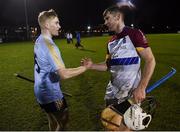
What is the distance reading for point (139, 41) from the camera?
394 cm

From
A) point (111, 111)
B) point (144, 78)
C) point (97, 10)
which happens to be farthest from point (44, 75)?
point (97, 10)

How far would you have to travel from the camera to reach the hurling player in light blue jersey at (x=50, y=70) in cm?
400

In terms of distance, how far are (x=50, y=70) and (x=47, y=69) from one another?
4 cm

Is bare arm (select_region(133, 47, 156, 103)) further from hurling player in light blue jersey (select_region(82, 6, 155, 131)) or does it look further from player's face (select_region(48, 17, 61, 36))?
player's face (select_region(48, 17, 61, 36))

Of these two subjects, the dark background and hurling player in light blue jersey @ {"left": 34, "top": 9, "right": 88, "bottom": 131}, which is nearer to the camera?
hurling player in light blue jersey @ {"left": 34, "top": 9, "right": 88, "bottom": 131}

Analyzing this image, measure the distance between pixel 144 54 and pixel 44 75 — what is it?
4.52 ft

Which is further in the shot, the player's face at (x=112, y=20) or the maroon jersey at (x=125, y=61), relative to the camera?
the player's face at (x=112, y=20)

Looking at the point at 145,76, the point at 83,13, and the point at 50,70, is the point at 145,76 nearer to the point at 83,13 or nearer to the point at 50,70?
the point at 50,70

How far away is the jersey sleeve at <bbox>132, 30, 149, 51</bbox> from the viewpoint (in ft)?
12.8

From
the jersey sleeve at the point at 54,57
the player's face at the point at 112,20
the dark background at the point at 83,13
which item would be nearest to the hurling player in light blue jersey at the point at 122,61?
the player's face at the point at 112,20

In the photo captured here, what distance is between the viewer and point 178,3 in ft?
330

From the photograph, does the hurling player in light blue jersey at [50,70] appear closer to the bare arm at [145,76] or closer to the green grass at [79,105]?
the bare arm at [145,76]

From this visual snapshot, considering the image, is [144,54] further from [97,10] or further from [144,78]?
[97,10]

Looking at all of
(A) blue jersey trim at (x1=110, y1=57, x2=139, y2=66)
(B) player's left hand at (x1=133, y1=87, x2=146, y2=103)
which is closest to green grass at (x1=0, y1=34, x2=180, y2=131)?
(A) blue jersey trim at (x1=110, y1=57, x2=139, y2=66)
